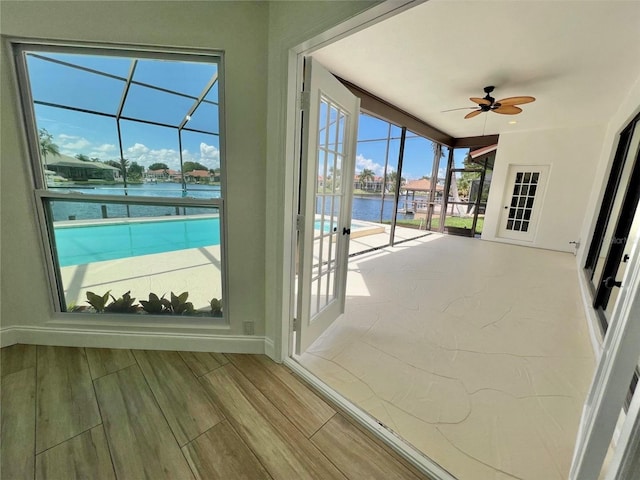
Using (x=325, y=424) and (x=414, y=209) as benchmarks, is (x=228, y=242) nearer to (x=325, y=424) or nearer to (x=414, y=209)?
(x=325, y=424)

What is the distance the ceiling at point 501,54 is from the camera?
2.12 metres

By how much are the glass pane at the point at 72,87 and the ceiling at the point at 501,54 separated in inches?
75.9

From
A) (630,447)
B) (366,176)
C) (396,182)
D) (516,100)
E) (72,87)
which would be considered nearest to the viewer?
(630,447)

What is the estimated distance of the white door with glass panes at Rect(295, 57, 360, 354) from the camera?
1.69m

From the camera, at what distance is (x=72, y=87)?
1.73m

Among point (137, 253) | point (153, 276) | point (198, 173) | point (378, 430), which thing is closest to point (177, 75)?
point (198, 173)

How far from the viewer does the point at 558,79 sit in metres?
3.28

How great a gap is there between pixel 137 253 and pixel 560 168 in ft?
25.5

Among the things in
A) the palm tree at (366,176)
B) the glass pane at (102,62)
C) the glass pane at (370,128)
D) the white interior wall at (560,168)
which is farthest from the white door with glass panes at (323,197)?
the palm tree at (366,176)

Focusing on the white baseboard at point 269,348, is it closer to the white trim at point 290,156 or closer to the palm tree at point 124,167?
the white trim at point 290,156

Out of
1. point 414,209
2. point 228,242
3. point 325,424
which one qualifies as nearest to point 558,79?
point 228,242

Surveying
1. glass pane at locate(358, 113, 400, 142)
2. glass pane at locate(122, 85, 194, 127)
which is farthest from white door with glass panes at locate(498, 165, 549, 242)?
glass pane at locate(122, 85, 194, 127)

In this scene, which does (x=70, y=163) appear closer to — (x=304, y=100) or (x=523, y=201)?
(x=304, y=100)

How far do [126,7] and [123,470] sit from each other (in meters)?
2.44
